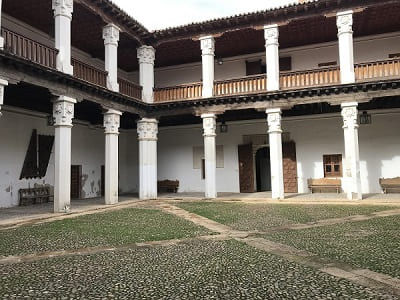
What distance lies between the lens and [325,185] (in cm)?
1620

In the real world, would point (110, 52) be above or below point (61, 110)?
above

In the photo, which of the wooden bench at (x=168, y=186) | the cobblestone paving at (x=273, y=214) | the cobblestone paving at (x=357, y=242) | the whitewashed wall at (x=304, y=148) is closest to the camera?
the cobblestone paving at (x=357, y=242)

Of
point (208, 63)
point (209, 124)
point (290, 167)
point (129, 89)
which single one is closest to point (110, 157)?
point (129, 89)

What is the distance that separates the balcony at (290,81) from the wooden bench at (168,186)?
5.36 metres

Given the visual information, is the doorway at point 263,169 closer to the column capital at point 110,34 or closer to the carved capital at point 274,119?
the carved capital at point 274,119

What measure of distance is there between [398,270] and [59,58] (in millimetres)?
10402

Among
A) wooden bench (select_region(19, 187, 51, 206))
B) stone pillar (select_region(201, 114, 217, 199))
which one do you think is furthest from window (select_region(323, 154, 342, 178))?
wooden bench (select_region(19, 187, 51, 206))

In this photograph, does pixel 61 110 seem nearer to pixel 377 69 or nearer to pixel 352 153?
pixel 352 153

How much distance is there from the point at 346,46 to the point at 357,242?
9.11m

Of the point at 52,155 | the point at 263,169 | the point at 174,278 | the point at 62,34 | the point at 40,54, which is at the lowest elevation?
the point at 174,278

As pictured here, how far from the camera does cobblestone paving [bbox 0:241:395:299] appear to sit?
4008 millimetres

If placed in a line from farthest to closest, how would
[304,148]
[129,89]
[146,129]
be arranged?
[304,148] → [146,129] → [129,89]

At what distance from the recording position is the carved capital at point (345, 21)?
43.0 ft

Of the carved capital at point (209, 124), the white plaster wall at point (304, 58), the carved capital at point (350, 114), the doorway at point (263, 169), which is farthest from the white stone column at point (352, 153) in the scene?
the doorway at point (263, 169)
